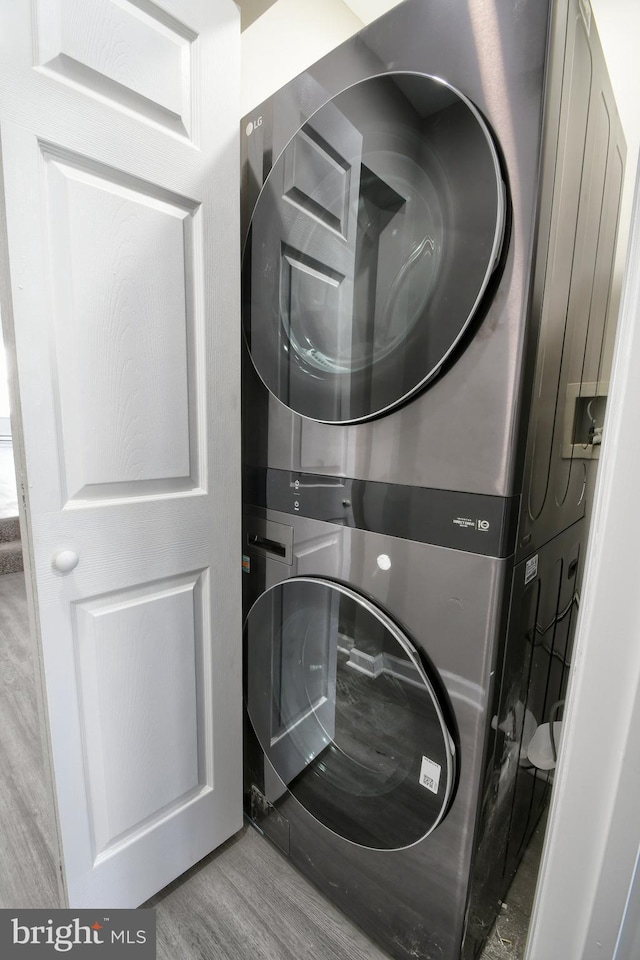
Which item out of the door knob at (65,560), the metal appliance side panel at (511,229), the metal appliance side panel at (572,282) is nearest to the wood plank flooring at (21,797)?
the door knob at (65,560)

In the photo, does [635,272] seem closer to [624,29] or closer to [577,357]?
[577,357]

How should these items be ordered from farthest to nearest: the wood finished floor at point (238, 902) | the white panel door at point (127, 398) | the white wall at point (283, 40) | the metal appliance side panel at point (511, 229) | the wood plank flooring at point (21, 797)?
the white wall at point (283, 40) → the wood plank flooring at point (21, 797) → the wood finished floor at point (238, 902) → the white panel door at point (127, 398) → the metal appliance side panel at point (511, 229)

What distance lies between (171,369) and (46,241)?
273 mm

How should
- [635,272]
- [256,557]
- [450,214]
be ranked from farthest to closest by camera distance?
[256,557]
[450,214]
[635,272]

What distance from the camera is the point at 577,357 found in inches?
31.5

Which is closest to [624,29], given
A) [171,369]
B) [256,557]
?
[171,369]

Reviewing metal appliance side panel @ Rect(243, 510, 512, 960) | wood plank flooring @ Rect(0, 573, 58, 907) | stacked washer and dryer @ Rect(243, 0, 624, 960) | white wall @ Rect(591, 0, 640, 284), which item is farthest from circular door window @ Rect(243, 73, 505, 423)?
wood plank flooring @ Rect(0, 573, 58, 907)

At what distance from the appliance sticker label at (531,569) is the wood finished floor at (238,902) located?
32.5 inches

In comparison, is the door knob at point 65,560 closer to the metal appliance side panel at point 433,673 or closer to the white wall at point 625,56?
the metal appliance side panel at point 433,673

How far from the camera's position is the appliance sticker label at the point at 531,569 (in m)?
0.71

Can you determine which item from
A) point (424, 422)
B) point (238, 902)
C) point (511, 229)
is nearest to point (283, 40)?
point (511, 229)

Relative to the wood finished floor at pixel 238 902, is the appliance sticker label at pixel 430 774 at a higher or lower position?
higher

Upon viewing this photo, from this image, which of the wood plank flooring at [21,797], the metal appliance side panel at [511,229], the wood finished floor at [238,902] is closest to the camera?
the metal appliance side panel at [511,229]

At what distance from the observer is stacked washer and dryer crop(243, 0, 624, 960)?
1.95 feet
